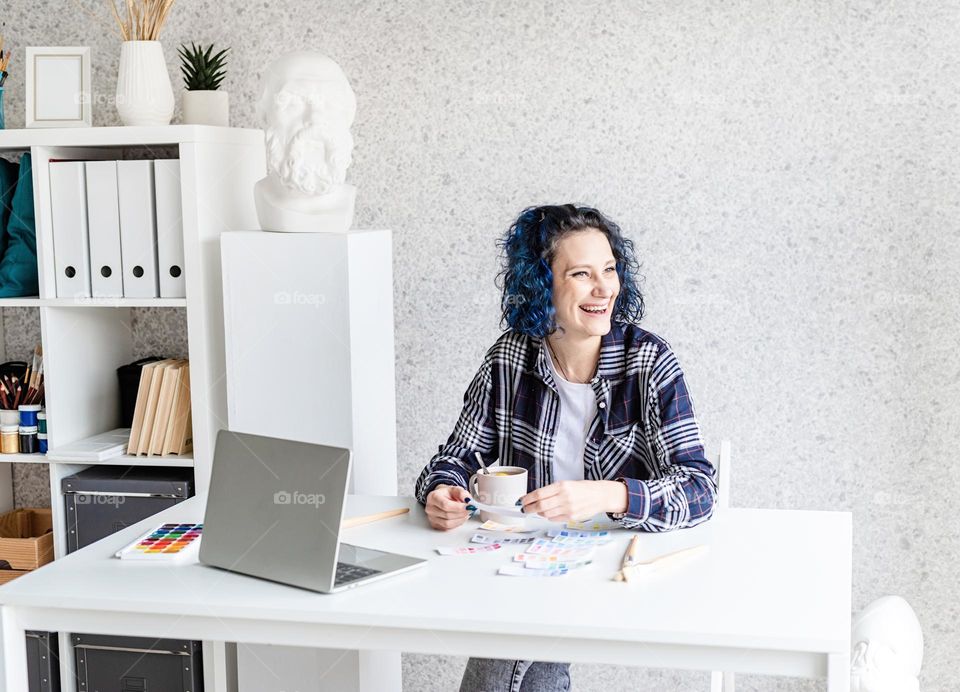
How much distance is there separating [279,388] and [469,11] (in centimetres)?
114

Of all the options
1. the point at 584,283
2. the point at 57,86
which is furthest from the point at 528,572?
the point at 57,86

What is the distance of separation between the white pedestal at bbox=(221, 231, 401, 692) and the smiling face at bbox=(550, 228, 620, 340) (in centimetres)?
56

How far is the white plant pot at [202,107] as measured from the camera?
274 centimetres

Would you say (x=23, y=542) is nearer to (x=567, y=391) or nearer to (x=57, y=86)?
(x=57, y=86)

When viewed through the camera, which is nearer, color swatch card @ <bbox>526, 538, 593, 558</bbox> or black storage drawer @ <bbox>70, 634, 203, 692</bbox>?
color swatch card @ <bbox>526, 538, 593, 558</bbox>

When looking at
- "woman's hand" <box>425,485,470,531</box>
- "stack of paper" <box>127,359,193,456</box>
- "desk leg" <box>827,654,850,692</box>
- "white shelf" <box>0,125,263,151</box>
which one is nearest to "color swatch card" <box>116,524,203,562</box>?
"woman's hand" <box>425,485,470,531</box>

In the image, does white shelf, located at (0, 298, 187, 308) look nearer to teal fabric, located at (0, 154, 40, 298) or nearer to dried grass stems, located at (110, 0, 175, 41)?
teal fabric, located at (0, 154, 40, 298)

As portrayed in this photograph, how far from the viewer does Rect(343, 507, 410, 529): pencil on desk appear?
1908 millimetres

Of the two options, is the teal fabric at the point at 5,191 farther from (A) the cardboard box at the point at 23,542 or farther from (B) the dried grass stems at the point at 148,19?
(A) the cardboard box at the point at 23,542

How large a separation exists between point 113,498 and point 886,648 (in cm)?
197

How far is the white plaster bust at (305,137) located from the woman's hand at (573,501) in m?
1.06

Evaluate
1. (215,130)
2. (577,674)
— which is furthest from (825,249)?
(215,130)

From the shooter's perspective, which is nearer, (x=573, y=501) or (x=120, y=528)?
(x=573, y=501)

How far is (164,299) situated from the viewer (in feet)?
8.73
